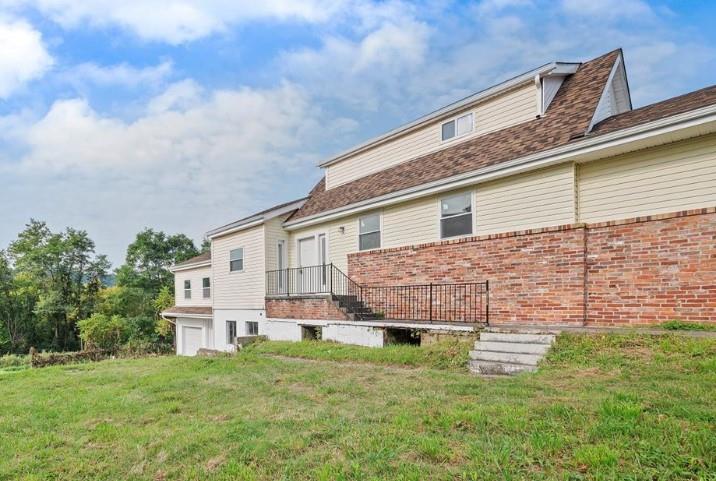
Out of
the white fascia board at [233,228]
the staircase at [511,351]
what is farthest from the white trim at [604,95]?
the white fascia board at [233,228]

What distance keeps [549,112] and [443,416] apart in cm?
848

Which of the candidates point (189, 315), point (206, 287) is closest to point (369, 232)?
point (206, 287)

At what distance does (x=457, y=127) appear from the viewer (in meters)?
12.4

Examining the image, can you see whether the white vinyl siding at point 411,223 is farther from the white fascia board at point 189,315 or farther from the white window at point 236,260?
the white fascia board at point 189,315

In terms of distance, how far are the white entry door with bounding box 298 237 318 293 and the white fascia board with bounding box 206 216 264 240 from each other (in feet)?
5.47

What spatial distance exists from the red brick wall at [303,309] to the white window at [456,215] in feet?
11.8

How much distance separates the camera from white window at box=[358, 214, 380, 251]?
12.3 meters

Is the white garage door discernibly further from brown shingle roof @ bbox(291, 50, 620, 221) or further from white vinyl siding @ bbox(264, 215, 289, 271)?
brown shingle roof @ bbox(291, 50, 620, 221)

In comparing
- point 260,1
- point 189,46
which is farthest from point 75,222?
point 260,1

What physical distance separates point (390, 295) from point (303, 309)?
297cm

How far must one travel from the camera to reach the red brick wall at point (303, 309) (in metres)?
11.8

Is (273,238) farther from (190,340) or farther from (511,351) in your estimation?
(511,351)

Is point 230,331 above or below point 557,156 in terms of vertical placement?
below

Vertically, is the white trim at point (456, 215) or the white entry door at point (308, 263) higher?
the white trim at point (456, 215)
